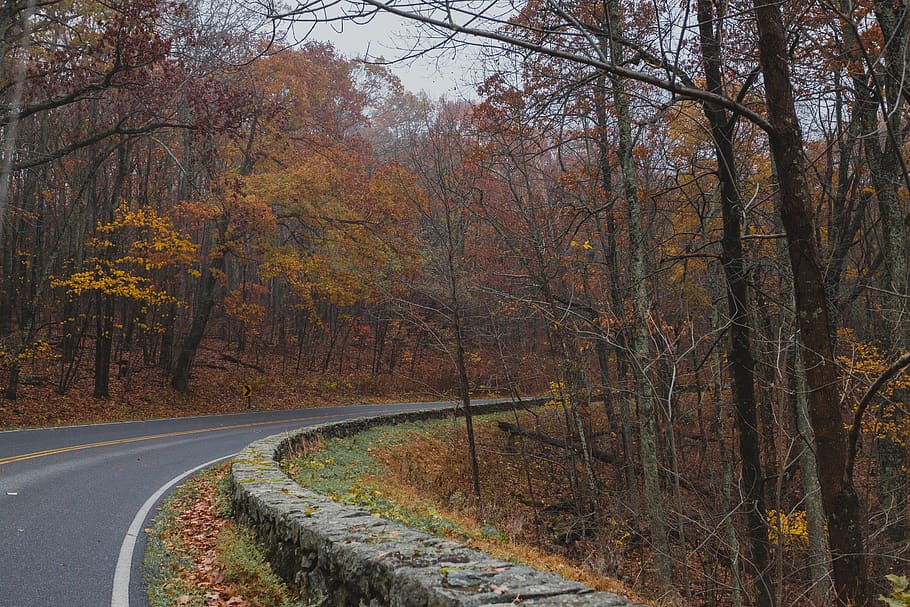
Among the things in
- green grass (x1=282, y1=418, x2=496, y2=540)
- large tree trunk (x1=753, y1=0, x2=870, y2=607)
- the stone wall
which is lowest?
green grass (x1=282, y1=418, x2=496, y2=540)

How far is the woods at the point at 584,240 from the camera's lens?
5.71 m

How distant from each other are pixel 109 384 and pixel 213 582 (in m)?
19.5

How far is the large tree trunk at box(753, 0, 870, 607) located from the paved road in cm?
554

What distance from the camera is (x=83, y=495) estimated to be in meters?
8.76

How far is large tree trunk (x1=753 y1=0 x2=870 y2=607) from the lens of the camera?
4219 mm

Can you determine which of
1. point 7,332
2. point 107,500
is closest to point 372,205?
point 7,332

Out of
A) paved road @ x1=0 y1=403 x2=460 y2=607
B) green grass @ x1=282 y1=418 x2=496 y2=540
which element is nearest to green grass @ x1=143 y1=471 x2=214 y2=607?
paved road @ x1=0 y1=403 x2=460 y2=607

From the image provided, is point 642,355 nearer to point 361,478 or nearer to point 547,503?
point 361,478

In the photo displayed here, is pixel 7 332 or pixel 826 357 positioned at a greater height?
pixel 7 332

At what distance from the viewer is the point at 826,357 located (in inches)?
165

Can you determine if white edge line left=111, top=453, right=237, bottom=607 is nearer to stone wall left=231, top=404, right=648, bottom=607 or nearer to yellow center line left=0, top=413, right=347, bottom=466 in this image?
stone wall left=231, top=404, right=648, bottom=607

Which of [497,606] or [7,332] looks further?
[7,332]

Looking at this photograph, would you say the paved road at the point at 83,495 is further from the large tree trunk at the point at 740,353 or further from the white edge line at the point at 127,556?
the large tree trunk at the point at 740,353

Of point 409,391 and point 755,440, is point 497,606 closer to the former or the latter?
point 755,440
